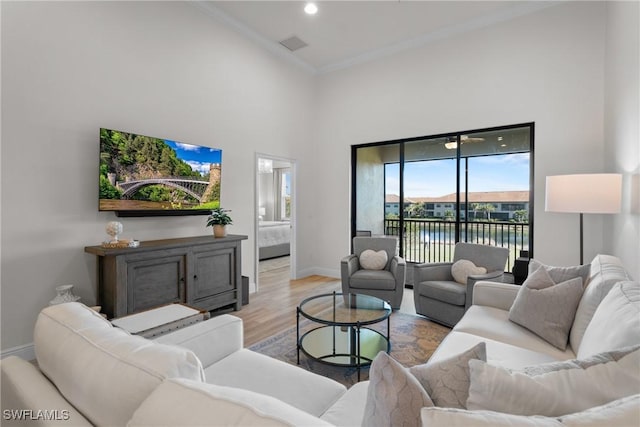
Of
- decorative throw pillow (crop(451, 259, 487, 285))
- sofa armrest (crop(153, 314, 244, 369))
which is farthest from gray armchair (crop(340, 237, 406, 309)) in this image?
sofa armrest (crop(153, 314, 244, 369))

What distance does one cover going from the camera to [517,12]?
3.83m

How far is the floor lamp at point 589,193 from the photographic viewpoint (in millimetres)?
2396

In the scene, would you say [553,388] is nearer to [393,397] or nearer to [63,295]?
[393,397]

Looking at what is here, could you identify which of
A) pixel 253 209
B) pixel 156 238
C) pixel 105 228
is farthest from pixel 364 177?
pixel 105 228

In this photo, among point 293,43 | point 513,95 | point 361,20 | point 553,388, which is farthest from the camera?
point 293,43

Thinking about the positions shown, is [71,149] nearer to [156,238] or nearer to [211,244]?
[156,238]

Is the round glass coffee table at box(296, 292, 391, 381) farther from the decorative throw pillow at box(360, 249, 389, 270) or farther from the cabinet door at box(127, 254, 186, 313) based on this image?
the cabinet door at box(127, 254, 186, 313)

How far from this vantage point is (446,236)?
4961 mm

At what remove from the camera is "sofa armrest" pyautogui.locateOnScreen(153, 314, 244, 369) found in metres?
1.48

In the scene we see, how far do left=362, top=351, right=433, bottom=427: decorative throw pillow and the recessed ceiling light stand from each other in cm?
411

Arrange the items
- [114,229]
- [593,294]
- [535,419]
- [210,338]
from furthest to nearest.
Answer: [114,229], [593,294], [210,338], [535,419]

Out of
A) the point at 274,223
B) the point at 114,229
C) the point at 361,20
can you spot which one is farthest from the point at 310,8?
the point at 274,223

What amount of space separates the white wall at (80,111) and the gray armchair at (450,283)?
2731mm

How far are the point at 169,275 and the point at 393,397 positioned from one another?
287 cm
